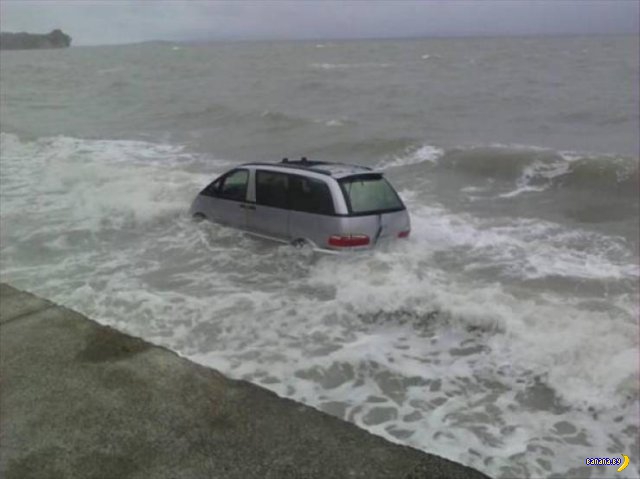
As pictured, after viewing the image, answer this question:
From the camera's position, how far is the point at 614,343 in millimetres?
7312

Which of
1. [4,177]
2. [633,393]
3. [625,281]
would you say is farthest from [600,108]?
[633,393]

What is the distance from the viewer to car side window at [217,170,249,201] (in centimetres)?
1137

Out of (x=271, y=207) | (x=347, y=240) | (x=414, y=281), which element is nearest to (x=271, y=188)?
(x=271, y=207)

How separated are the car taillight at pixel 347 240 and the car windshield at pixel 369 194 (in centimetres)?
39

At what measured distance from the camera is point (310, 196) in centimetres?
1003

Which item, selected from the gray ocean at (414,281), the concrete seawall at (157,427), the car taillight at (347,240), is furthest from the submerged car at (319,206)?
the concrete seawall at (157,427)

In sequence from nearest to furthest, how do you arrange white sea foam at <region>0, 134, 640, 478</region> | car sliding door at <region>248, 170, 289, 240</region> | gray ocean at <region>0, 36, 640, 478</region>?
white sea foam at <region>0, 134, 640, 478</region> → gray ocean at <region>0, 36, 640, 478</region> → car sliding door at <region>248, 170, 289, 240</region>

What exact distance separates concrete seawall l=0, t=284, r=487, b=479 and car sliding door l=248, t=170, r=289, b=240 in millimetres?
5597

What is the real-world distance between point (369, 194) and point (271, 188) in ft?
5.94

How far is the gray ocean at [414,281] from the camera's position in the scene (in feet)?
19.9

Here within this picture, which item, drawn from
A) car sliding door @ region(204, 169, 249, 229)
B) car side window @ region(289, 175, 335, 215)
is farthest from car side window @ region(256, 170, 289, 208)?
car sliding door @ region(204, 169, 249, 229)

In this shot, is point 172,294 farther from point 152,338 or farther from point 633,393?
point 633,393

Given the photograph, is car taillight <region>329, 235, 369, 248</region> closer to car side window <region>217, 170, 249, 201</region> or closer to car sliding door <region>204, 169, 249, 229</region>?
car sliding door <region>204, 169, 249, 229</region>

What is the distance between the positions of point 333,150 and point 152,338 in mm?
17882
